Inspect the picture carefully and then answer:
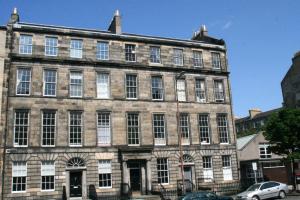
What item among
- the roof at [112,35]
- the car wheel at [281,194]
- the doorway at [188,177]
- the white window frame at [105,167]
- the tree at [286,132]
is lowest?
the car wheel at [281,194]

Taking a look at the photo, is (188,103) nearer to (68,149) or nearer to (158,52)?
(158,52)

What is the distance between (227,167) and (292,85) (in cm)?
2214

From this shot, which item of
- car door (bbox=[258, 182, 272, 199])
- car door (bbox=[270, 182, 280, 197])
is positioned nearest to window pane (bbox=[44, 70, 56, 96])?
car door (bbox=[258, 182, 272, 199])

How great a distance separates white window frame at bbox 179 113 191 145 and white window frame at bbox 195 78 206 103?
2511mm

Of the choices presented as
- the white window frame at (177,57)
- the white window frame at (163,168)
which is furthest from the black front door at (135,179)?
the white window frame at (177,57)

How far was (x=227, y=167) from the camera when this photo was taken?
3584cm

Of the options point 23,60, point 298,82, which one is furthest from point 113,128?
point 298,82

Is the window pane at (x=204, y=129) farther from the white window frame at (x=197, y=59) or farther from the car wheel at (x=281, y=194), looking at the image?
the car wheel at (x=281, y=194)

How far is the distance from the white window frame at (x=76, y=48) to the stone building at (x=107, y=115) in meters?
0.09

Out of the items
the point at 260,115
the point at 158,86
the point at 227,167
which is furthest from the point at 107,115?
the point at 260,115

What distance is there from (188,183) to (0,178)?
656 inches

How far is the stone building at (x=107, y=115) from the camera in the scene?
29.4m

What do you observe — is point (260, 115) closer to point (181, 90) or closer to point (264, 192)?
point (181, 90)

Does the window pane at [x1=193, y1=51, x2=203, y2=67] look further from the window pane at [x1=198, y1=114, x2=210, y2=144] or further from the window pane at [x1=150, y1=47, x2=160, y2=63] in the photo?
the window pane at [x1=198, y1=114, x2=210, y2=144]
